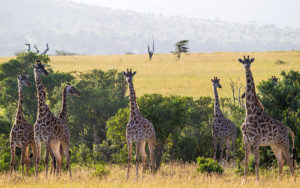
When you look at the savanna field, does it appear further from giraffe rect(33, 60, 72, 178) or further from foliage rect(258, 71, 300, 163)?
foliage rect(258, 71, 300, 163)

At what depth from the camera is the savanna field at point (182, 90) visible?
12.0m

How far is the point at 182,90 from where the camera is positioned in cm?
4462

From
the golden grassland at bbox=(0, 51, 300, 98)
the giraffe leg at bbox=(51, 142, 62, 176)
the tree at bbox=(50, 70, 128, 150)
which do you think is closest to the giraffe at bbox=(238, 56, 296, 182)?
the giraffe leg at bbox=(51, 142, 62, 176)

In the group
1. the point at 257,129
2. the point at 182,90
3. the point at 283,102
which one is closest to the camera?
the point at 257,129

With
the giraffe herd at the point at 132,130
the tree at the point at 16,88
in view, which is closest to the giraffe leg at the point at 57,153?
the giraffe herd at the point at 132,130

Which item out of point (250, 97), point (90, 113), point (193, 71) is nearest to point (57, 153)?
point (250, 97)

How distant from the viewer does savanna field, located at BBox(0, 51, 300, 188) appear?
12.0 m

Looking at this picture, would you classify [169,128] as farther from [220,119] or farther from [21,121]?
[21,121]

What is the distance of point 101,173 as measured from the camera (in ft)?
46.2

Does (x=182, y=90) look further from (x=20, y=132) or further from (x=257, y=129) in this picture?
(x=257, y=129)

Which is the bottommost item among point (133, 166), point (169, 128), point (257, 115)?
point (133, 166)

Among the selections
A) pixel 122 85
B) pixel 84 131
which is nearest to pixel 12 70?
pixel 122 85

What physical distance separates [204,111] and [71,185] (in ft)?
35.0

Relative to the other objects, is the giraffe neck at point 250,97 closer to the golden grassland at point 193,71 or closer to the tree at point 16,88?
the tree at point 16,88
